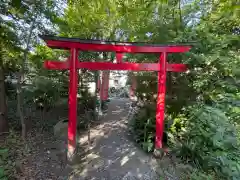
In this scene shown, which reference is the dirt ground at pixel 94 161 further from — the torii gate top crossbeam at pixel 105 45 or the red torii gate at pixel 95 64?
the torii gate top crossbeam at pixel 105 45

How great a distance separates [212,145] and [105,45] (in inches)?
144

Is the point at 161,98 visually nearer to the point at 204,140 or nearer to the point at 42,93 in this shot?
the point at 204,140

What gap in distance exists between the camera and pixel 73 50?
4.56 m

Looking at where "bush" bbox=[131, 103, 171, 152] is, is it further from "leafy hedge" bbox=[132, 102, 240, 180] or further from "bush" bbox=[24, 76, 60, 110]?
"bush" bbox=[24, 76, 60, 110]

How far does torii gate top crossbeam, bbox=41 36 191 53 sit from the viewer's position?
439 cm

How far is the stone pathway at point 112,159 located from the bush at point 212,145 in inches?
42.6

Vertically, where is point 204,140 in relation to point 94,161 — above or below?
above

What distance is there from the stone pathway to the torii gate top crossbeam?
3008 mm

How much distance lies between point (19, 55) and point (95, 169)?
474cm

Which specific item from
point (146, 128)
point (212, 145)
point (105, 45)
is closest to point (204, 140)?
point (212, 145)

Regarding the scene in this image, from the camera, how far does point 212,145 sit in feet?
13.6

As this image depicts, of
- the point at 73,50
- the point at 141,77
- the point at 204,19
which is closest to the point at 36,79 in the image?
the point at 73,50

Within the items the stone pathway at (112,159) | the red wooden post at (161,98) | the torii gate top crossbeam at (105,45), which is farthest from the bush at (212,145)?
the torii gate top crossbeam at (105,45)

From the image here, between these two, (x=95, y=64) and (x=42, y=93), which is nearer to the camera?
(x=95, y=64)
